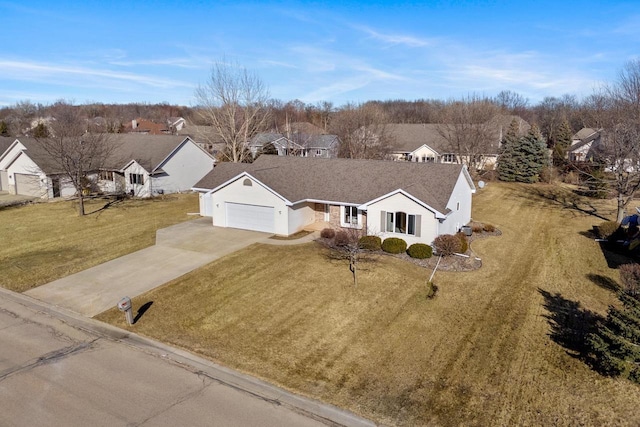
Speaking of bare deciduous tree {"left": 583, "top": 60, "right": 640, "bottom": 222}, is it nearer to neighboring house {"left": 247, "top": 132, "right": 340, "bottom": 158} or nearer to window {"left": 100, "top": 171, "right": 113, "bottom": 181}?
neighboring house {"left": 247, "top": 132, "right": 340, "bottom": 158}

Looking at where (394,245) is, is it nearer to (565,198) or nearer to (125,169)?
(565,198)

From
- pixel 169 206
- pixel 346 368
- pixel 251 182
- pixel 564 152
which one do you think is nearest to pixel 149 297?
pixel 346 368

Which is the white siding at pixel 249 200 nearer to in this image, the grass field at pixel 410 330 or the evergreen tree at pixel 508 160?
the grass field at pixel 410 330

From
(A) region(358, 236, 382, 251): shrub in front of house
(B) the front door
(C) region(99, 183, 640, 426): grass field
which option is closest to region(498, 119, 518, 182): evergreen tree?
(C) region(99, 183, 640, 426): grass field

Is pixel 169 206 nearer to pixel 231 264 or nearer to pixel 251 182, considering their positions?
pixel 251 182

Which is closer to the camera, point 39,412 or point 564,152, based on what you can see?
point 39,412

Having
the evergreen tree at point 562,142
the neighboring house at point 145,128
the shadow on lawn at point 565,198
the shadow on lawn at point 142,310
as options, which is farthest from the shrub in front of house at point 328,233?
the neighboring house at point 145,128
